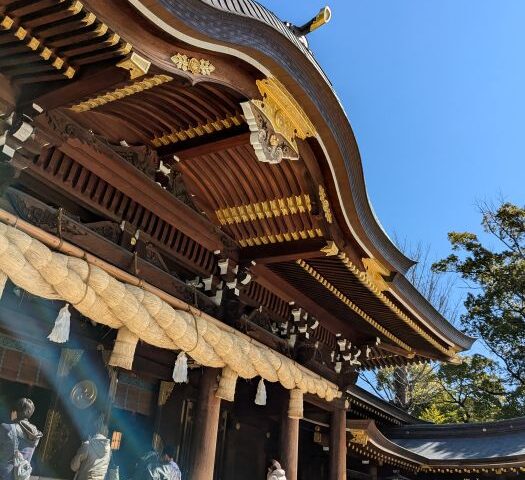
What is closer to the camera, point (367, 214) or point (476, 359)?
point (367, 214)

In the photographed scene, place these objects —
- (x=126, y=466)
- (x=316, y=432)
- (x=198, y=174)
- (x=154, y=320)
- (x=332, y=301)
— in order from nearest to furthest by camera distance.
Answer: (x=154, y=320) → (x=198, y=174) → (x=126, y=466) → (x=332, y=301) → (x=316, y=432)

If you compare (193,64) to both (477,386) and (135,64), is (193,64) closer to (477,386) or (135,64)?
(135,64)

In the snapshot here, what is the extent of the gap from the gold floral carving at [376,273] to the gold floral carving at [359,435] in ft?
15.8

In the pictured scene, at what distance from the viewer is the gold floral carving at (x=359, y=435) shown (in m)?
10.6

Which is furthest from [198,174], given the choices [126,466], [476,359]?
[476,359]

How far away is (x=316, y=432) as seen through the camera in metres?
10.3

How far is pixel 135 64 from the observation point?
3.36 m

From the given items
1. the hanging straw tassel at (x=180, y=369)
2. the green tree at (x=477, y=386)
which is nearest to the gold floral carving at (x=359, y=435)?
the hanging straw tassel at (x=180, y=369)

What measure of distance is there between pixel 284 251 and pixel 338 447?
13.8ft

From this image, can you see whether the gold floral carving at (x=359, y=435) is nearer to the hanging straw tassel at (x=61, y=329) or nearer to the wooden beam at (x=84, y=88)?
the hanging straw tassel at (x=61, y=329)

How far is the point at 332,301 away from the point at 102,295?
13.9 ft

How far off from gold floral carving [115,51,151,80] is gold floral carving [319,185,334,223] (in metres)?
2.52

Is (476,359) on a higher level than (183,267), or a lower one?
higher

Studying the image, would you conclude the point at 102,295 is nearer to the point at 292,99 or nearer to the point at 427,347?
the point at 292,99
